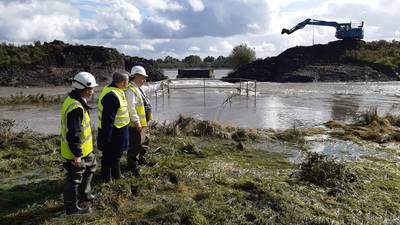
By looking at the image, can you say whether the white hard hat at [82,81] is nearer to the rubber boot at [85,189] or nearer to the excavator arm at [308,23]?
the rubber boot at [85,189]

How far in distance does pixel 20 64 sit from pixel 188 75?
1935 centimetres

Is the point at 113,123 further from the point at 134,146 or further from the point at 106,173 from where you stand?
the point at 134,146

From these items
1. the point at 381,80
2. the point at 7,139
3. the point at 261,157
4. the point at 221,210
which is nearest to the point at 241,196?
the point at 221,210

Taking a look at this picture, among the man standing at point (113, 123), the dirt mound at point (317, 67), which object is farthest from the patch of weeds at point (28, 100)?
the dirt mound at point (317, 67)

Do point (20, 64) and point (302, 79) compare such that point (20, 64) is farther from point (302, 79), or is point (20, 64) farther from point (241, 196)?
point (241, 196)

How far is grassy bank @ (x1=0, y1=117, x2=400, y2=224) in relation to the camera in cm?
535

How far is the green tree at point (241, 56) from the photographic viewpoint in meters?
64.8

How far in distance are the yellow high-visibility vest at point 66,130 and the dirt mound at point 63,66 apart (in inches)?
1271

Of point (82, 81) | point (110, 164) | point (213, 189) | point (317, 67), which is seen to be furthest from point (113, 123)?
point (317, 67)

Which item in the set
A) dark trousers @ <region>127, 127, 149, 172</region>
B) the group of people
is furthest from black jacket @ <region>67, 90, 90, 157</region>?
dark trousers @ <region>127, 127, 149, 172</region>

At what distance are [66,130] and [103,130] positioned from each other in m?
0.85

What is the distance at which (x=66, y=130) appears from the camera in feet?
16.5

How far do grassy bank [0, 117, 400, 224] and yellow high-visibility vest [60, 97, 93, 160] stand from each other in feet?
2.52

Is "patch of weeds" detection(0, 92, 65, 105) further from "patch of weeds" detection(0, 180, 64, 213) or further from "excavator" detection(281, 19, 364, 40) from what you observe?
"excavator" detection(281, 19, 364, 40)
